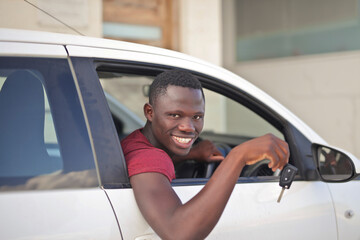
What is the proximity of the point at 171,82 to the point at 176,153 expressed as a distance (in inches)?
11.1

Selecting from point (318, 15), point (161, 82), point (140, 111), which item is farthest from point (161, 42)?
point (161, 82)

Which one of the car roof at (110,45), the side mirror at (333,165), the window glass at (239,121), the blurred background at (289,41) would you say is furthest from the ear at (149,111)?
the window glass at (239,121)

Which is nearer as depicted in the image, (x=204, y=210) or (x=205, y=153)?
(x=204, y=210)

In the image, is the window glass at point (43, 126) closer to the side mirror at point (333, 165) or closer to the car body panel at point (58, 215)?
the car body panel at point (58, 215)

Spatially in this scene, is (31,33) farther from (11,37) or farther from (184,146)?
(184,146)

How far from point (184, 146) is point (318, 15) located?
6546mm

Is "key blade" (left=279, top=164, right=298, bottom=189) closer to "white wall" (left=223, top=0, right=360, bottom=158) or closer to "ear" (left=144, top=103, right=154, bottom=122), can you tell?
"ear" (left=144, top=103, right=154, bottom=122)

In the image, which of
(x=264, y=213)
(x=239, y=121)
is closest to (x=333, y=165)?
(x=264, y=213)

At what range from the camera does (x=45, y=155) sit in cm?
182

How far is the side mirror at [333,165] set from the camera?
2406 mm

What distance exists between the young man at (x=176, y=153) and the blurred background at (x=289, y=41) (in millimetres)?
4348

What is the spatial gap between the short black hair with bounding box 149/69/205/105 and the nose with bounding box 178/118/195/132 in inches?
5.2

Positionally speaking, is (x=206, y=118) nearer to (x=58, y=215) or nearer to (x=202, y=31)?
(x=202, y=31)

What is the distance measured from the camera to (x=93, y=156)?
1.85 m
